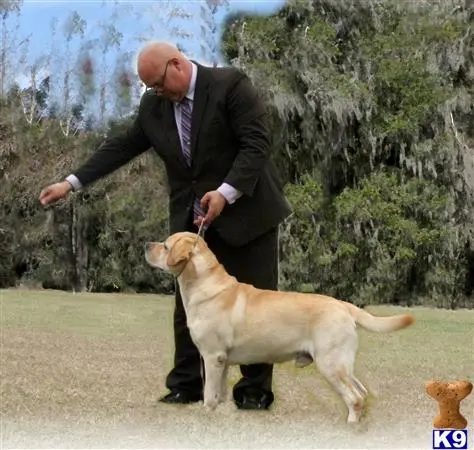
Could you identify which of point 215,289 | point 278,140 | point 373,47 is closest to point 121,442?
point 215,289

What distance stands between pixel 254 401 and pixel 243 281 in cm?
83

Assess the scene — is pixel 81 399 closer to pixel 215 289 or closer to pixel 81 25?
pixel 215 289

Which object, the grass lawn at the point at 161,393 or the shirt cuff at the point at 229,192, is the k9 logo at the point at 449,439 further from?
the shirt cuff at the point at 229,192

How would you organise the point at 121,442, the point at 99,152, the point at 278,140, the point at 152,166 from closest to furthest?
the point at 121,442, the point at 99,152, the point at 278,140, the point at 152,166

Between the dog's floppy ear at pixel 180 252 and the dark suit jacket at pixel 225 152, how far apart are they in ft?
1.29

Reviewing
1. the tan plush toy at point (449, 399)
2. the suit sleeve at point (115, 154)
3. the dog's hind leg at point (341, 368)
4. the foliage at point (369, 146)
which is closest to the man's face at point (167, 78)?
the suit sleeve at point (115, 154)

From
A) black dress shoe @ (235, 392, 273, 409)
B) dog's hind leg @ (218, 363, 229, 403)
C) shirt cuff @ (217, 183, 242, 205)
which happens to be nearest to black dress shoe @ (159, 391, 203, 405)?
black dress shoe @ (235, 392, 273, 409)

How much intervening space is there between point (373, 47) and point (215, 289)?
74.2ft

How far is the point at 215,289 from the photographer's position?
19.2 ft

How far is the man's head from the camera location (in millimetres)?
5855

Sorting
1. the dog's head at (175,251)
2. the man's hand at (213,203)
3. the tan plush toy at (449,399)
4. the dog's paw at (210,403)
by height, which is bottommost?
the dog's paw at (210,403)

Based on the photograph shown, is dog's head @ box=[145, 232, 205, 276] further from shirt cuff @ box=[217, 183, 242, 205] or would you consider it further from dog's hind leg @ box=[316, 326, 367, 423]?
dog's hind leg @ box=[316, 326, 367, 423]

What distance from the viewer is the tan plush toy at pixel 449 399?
4.44 meters

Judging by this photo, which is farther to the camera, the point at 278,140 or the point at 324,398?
the point at 278,140
